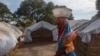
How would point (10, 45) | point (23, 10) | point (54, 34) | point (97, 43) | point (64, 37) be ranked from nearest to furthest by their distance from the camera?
point (64, 37)
point (97, 43)
point (10, 45)
point (54, 34)
point (23, 10)

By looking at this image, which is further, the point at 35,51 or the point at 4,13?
the point at 4,13

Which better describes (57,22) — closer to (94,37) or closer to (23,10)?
(94,37)

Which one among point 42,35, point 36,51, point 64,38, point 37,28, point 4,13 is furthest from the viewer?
point 4,13

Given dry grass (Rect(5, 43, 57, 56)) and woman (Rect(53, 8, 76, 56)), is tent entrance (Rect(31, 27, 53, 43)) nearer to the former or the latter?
dry grass (Rect(5, 43, 57, 56))

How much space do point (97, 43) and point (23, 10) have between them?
36352mm

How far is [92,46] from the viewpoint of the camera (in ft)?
28.1

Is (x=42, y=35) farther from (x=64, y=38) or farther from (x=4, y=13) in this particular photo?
(x=4, y=13)

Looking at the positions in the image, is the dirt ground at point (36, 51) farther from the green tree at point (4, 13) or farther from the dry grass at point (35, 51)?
the green tree at point (4, 13)

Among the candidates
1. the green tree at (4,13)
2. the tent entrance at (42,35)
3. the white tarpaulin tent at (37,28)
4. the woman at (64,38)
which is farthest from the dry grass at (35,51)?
the green tree at (4,13)

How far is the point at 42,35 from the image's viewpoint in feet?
57.6

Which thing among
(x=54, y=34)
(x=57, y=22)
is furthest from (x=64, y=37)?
Result: (x=54, y=34)

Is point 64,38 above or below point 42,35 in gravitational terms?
above

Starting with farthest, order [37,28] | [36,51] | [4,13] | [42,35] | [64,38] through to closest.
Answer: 1. [4,13]
2. [42,35]
3. [37,28]
4. [36,51]
5. [64,38]

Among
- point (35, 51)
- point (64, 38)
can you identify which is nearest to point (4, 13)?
point (35, 51)
